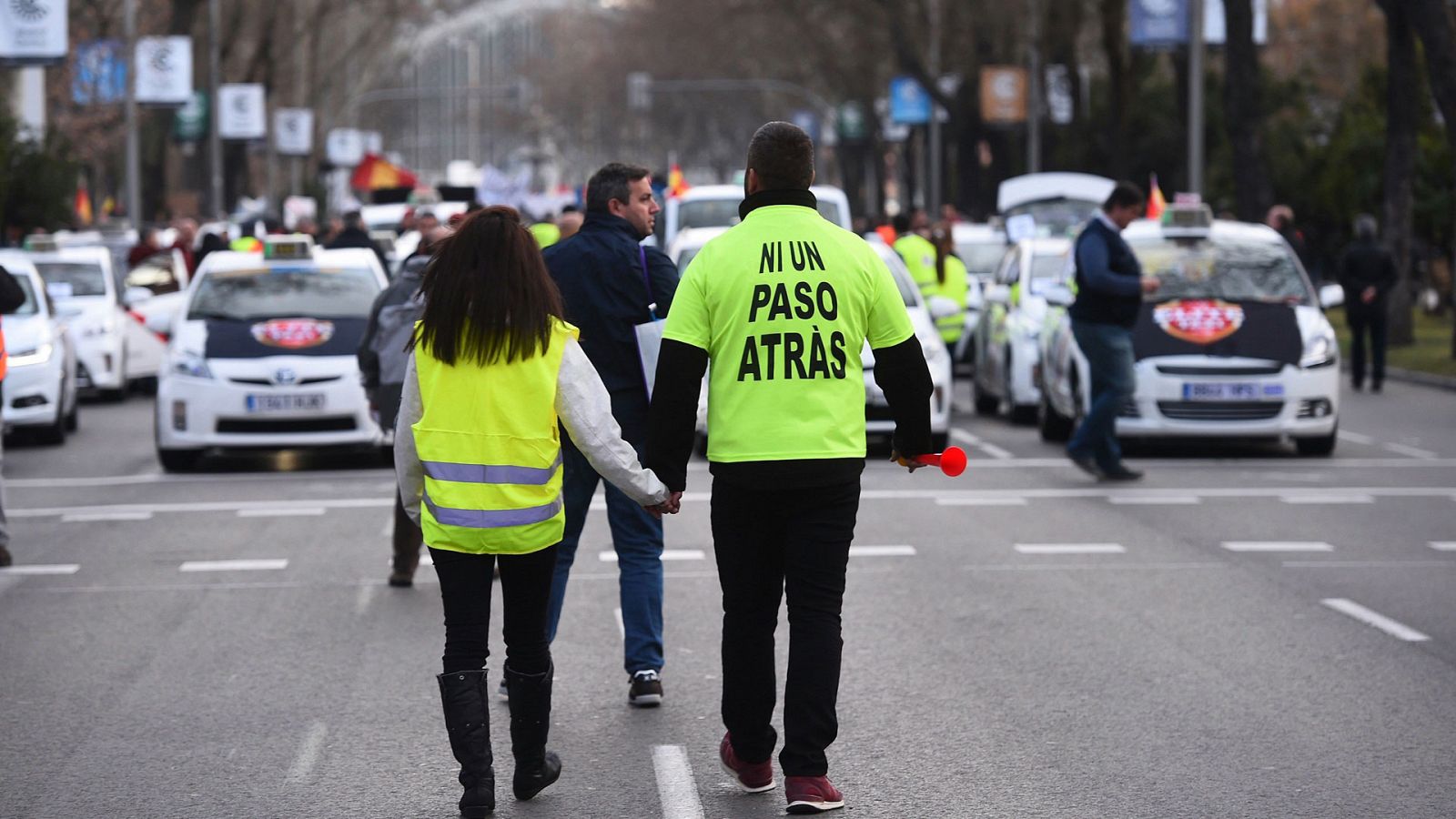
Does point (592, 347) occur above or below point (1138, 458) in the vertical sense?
above

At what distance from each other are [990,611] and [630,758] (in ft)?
10.2

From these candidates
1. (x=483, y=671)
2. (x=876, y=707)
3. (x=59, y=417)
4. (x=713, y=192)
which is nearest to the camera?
(x=483, y=671)

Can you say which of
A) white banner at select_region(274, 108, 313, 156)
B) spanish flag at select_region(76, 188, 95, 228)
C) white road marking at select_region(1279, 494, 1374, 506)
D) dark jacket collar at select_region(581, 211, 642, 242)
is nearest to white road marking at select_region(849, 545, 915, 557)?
white road marking at select_region(1279, 494, 1374, 506)

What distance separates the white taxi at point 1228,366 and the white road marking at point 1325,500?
6.95 ft

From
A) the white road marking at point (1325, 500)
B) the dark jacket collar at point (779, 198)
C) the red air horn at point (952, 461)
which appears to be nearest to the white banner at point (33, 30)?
the white road marking at point (1325, 500)

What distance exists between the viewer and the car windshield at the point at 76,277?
23.1 metres

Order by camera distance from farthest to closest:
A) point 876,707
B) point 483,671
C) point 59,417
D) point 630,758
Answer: point 59,417, point 876,707, point 630,758, point 483,671

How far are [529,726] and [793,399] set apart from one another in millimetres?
1172

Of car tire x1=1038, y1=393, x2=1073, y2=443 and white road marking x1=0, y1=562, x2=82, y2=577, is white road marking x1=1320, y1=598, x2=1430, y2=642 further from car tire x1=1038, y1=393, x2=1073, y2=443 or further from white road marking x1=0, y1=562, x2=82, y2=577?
car tire x1=1038, y1=393, x2=1073, y2=443

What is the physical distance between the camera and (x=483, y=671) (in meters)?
6.38

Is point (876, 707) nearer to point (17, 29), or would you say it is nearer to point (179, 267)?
point (179, 267)

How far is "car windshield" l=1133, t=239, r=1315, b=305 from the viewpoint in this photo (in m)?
17.1

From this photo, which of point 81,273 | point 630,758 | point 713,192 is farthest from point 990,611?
point 81,273

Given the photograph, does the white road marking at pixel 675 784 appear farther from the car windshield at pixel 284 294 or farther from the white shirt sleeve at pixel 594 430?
the car windshield at pixel 284 294
